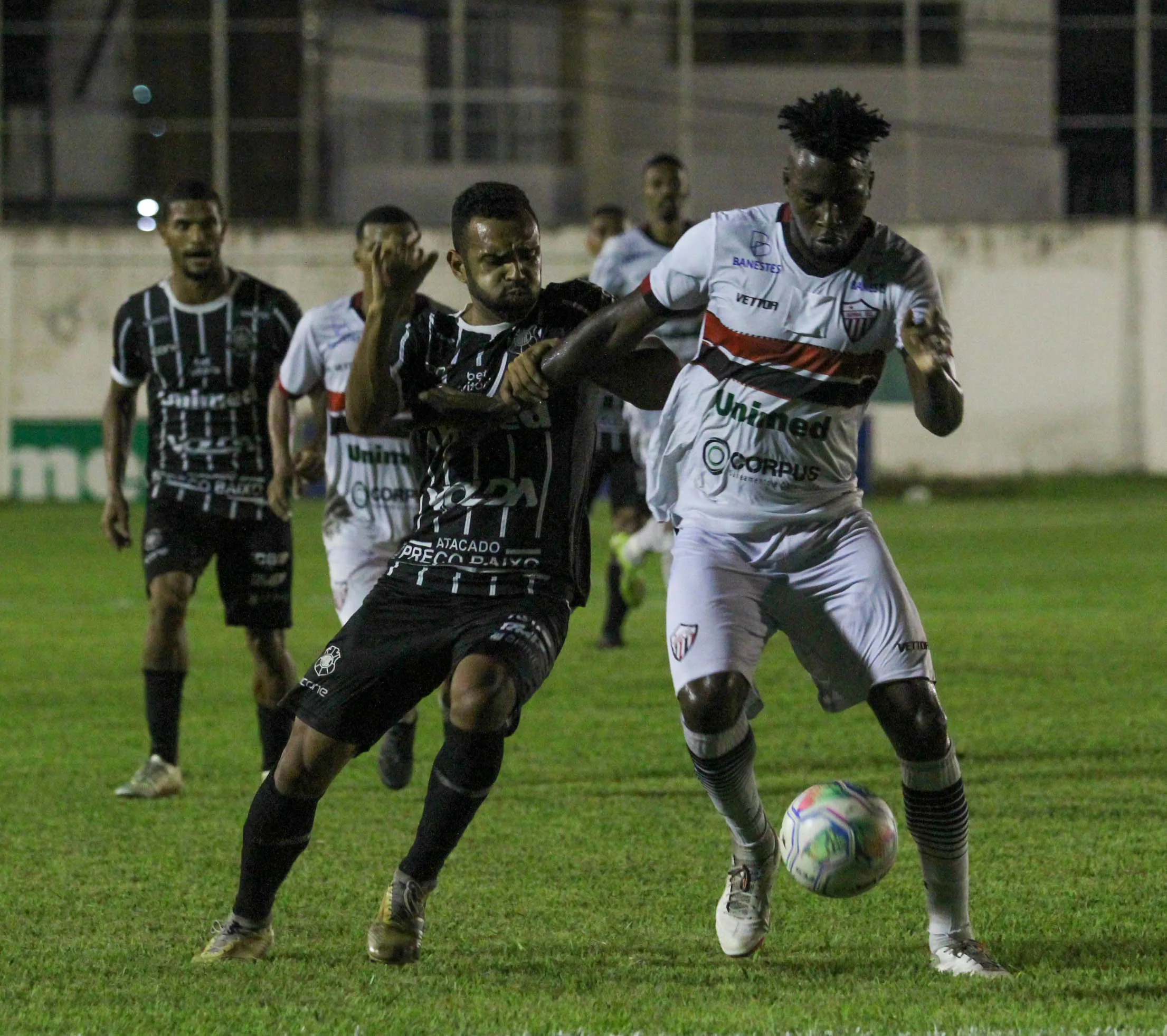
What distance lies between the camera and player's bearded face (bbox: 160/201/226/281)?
7.43 m

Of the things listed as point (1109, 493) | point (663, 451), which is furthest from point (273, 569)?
point (1109, 493)

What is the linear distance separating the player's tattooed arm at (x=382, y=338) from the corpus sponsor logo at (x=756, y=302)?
0.77 m

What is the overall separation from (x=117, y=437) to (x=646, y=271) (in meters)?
4.11

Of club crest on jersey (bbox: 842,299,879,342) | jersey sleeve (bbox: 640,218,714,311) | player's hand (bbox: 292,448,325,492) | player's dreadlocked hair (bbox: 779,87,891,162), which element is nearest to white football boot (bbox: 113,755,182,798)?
player's hand (bbox: 292,448,325,492)

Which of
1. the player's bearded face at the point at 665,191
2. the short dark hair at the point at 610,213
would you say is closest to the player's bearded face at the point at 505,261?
the player's bearded face at the point at 665,191

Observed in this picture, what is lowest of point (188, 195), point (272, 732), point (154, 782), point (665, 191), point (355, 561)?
point (154, 782)

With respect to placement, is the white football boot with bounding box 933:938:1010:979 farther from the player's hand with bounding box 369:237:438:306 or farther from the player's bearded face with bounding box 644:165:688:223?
the player's bearded face with bounding box 644:165:688:223

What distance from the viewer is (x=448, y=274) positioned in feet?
96.0

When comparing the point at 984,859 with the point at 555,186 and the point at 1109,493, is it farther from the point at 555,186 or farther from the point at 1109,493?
the point at 555,186

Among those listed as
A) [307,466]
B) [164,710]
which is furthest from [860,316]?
[164,710]

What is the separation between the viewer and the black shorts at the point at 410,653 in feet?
15.3

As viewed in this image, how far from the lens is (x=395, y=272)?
4523mm

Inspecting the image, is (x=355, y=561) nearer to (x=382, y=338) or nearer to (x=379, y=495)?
(x=379, y=495)

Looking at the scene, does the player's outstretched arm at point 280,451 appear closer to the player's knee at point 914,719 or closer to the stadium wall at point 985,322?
the player's knee at point 914,719
